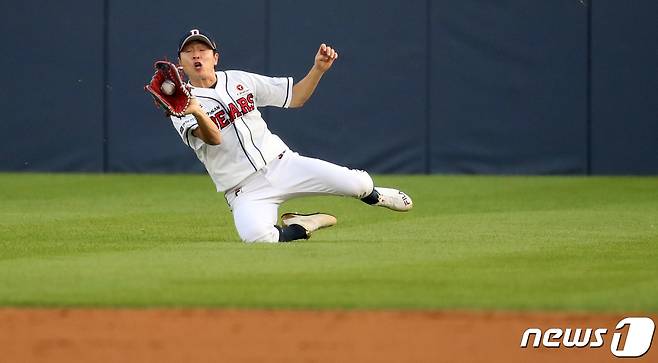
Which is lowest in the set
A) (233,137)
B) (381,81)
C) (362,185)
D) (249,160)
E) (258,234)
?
(258,234)

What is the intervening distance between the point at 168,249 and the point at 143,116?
328 inches

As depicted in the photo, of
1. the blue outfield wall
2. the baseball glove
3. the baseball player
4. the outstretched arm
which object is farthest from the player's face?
the blue outfield wall

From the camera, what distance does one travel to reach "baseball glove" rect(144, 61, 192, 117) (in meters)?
8.05

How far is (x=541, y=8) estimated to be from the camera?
52.4 feet

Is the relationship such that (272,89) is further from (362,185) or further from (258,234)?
(258,234)

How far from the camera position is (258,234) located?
8461 mm

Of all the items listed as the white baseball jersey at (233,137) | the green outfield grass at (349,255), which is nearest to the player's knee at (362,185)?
the green outfield grass at (349,255)

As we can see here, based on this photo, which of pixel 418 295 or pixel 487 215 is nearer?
pixel 418 295

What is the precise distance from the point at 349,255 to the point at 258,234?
35.7 inches

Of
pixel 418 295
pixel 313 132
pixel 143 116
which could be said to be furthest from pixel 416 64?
pixel 418 295

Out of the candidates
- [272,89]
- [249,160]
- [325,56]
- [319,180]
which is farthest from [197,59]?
[319,180]

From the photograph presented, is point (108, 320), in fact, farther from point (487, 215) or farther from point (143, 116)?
point (143, 116)

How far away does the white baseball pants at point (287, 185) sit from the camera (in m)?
8.71

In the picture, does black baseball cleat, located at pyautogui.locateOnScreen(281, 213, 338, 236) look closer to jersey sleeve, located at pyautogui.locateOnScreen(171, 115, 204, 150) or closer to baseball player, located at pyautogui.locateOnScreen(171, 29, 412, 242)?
baseball player, located at pyautogui.locateOnScreen(171, 29, 412, 242)
